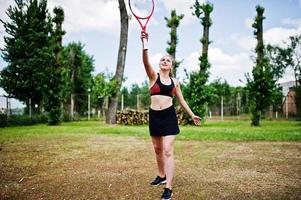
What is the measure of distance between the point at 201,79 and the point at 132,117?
22.8 ft

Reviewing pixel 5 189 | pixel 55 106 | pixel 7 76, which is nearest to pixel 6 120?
pixel 55 106

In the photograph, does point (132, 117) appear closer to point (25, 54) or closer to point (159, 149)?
point (25, 54)

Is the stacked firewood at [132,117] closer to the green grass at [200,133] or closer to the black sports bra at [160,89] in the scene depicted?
the green grass at [200,133]

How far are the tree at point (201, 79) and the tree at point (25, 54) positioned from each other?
14693 millimetres

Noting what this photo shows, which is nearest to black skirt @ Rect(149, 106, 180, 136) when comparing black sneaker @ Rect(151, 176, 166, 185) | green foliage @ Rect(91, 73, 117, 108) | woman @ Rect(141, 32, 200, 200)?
woman @ Rect(141, 32, 200, 200)

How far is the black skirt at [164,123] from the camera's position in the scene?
5.15m

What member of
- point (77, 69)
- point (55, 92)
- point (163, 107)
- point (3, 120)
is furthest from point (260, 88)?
point (77, 69)

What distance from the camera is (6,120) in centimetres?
2552

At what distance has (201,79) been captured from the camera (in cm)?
2798

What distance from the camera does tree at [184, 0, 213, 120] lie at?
2775 centimetres

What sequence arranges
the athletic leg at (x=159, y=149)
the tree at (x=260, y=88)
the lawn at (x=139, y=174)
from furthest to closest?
the tree at (x=260, y=88) → the athletic leg at (x=159, y=149) → the lawn at (x=139, y=174)

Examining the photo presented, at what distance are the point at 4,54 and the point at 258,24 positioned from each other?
25.6 m

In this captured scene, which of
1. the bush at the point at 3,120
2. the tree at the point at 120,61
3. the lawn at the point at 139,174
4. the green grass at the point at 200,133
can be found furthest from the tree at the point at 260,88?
the bush at the point at 3,120

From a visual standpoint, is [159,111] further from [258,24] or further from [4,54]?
[4,54]
